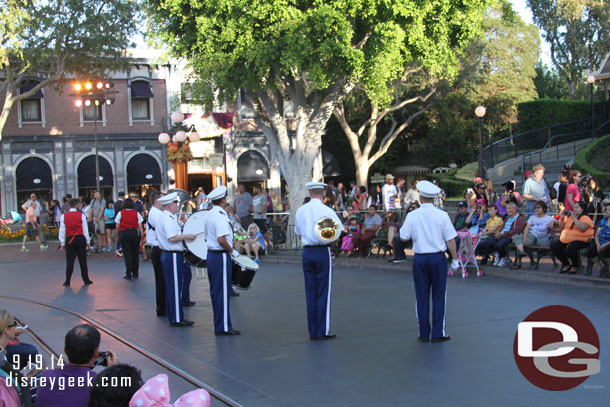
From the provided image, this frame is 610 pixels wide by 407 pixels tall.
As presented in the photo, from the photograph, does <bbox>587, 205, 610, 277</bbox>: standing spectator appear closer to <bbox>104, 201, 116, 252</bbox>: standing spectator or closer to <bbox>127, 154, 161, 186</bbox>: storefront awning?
<bbox>104, 201, 116, 252</bbox>: standing spectator

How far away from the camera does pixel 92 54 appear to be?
35875 mm

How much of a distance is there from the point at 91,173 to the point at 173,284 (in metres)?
31.3

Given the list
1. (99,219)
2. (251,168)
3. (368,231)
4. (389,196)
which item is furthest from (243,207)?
(251,168)

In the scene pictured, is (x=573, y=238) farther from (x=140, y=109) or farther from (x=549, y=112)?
(x=140, y=109)

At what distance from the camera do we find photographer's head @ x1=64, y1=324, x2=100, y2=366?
4613mm

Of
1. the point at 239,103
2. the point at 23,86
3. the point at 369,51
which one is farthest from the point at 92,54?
the point at 369,51

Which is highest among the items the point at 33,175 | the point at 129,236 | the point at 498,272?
the point at 33,175

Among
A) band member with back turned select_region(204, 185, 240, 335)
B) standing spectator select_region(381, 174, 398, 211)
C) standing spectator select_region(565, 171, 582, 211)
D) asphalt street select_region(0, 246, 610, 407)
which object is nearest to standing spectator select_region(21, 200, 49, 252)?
asphalt street select_region(0, 246, 610, 407)

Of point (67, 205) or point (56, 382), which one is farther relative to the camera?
point (67, 205)

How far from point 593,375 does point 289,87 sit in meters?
16.3

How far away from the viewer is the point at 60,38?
33.1 metres

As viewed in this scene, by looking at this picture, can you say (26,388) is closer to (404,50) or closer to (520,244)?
(520,244)

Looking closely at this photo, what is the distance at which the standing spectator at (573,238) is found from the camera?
12.3 metres
